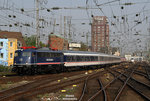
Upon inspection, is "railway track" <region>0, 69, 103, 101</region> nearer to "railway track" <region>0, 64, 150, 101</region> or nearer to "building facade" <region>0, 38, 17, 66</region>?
"railway track" <region>0, 64, 150, 101</region>

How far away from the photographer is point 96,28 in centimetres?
19262

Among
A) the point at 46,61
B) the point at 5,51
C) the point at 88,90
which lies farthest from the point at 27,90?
the point at 5,51

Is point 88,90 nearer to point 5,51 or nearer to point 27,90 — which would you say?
point 27,90

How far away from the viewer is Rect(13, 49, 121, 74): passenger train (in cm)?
2081

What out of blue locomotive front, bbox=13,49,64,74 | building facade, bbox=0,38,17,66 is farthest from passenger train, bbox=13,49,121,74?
building facade, bbox=0,38,17,66

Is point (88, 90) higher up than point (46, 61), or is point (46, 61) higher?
point (46, 61)

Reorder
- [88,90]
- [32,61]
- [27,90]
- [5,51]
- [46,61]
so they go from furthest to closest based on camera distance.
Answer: [5,51] < [46,61] < [32,61] < [88,90] < [27,90]

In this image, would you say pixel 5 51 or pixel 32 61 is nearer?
pixel 32 61

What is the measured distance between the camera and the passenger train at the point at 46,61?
Answer: 68.3 feet

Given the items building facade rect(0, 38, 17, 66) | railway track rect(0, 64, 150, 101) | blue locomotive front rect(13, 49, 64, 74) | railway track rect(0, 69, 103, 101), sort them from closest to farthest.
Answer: railway track rect(0, 69, 103, 101)
railway track rect(0, 64, 150, 101)
blue locomotive front rect(13, 49, 64, 74)
building facade rect(0, 38, 17, 66)

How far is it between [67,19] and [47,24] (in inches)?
591

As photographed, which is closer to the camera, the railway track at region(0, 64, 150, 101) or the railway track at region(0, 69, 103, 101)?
the railway track at region(0, 69, 103, 101)

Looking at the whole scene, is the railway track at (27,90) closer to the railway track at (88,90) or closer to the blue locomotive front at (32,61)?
the railway track at (88,90)

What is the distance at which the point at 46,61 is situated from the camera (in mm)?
22922
